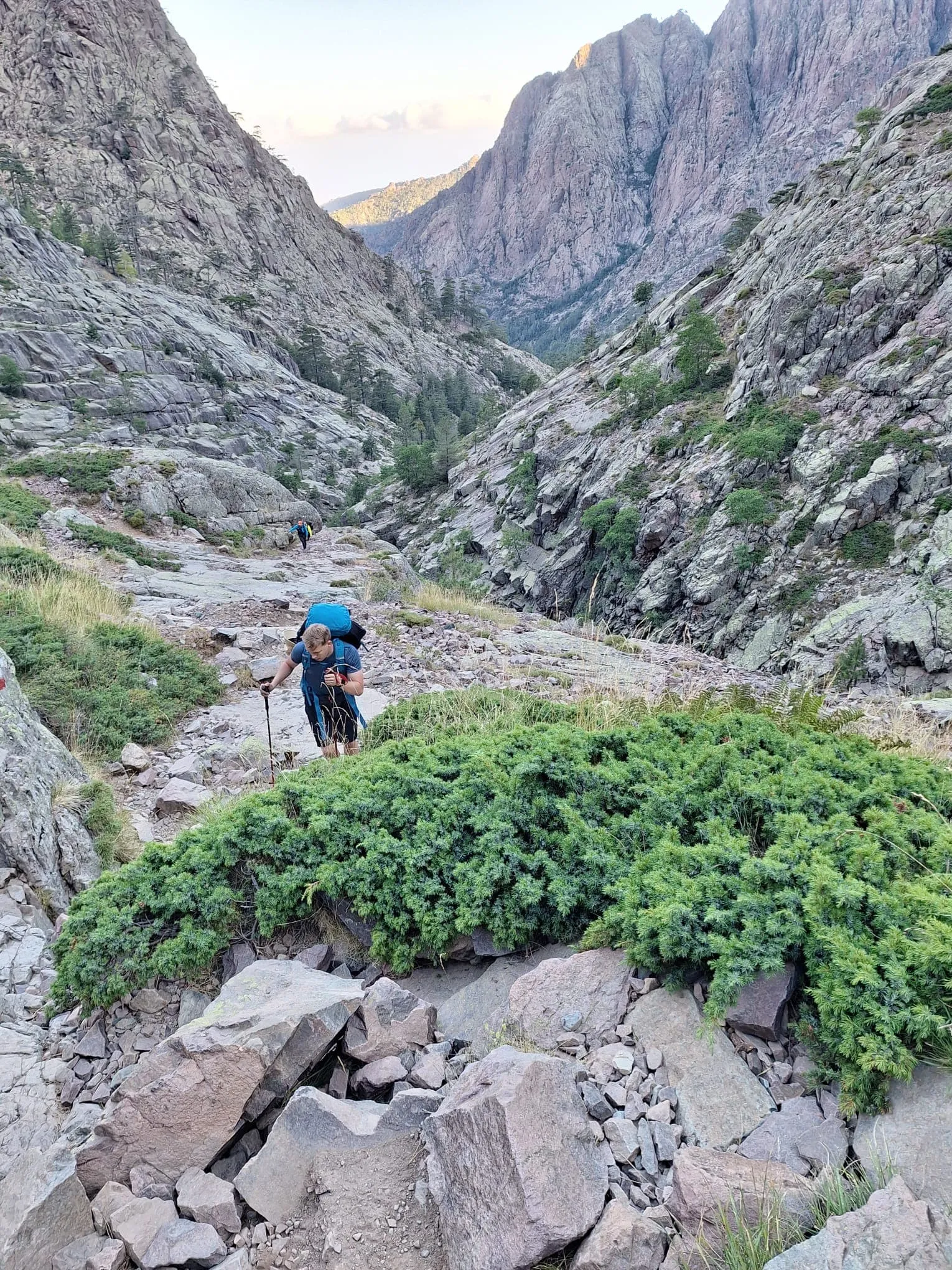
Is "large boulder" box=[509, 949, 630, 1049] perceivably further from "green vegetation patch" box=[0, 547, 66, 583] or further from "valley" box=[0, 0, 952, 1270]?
"green vegetation patch" box=[0, 547, 66, 583]

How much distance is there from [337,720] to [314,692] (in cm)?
37

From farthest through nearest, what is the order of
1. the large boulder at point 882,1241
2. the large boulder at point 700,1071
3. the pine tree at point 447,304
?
the pine tree at point 447,304 < the large boulder at point 700,1071 < the large boulder at point 882,1241

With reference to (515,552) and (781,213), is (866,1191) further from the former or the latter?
(781,213)

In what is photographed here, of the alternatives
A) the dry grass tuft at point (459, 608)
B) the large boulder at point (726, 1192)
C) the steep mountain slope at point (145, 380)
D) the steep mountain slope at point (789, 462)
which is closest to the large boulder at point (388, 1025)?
the large boulder at point (726, 1192)

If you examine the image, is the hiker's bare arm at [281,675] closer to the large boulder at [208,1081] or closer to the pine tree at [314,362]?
the large boulder at [208,1081]

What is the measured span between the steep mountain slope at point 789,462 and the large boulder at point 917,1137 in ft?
45.8

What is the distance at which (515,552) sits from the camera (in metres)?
32.6

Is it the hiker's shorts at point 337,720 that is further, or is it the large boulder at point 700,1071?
the hiker's shorts at point 337,720

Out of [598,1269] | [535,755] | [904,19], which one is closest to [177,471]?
[535,755]

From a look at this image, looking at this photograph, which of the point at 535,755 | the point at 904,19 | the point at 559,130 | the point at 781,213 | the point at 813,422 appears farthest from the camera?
the point at 559,130

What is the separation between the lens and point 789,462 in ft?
75.3

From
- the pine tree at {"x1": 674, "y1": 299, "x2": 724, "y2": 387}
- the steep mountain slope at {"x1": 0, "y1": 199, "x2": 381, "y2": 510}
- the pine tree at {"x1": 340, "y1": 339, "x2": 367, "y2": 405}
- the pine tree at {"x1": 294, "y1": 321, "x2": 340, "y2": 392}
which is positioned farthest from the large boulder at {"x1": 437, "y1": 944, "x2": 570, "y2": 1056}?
the pine tree at {"x1": 294, "y1": 321, "x2": 340, "y2": 392}

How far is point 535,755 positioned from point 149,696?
6.30 meters

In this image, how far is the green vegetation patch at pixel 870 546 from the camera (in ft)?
→ 61.0
